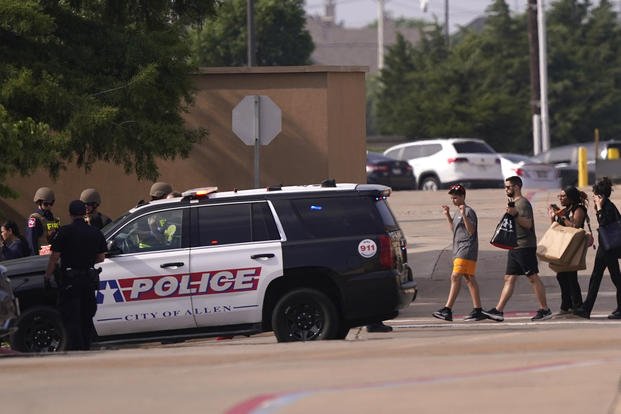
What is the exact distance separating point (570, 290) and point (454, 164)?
22267mm

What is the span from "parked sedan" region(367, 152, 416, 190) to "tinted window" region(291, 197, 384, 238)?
24864 mm

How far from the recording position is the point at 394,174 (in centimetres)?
3809

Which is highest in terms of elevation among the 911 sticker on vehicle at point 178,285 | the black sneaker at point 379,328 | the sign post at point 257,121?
the sign post at point 257,121

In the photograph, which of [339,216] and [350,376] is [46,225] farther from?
[350,376]

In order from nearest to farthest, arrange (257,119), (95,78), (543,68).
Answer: (95,78)
(257,119)
(543,68)

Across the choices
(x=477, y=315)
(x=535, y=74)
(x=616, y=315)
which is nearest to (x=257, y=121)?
(x=477, y=315)

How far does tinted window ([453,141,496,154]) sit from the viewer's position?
124 ft

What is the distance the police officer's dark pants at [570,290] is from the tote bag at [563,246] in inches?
10.9

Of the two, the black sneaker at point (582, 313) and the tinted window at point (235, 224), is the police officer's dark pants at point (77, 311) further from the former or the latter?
the black sneaker at point (582, 313)

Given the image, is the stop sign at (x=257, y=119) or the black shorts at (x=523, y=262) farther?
the stop sign at (x=257, y=119)

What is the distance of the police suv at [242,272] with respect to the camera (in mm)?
12859

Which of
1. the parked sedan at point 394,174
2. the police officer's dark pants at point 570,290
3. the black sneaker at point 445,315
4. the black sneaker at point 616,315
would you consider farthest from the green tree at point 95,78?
the parked sedan at point 394,174

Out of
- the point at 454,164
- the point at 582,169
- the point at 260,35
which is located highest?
the point at 260,35

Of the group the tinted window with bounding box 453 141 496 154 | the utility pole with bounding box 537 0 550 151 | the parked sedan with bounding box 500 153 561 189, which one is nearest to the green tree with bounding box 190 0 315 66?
the utility pole with bounding box 537 0 550 151
